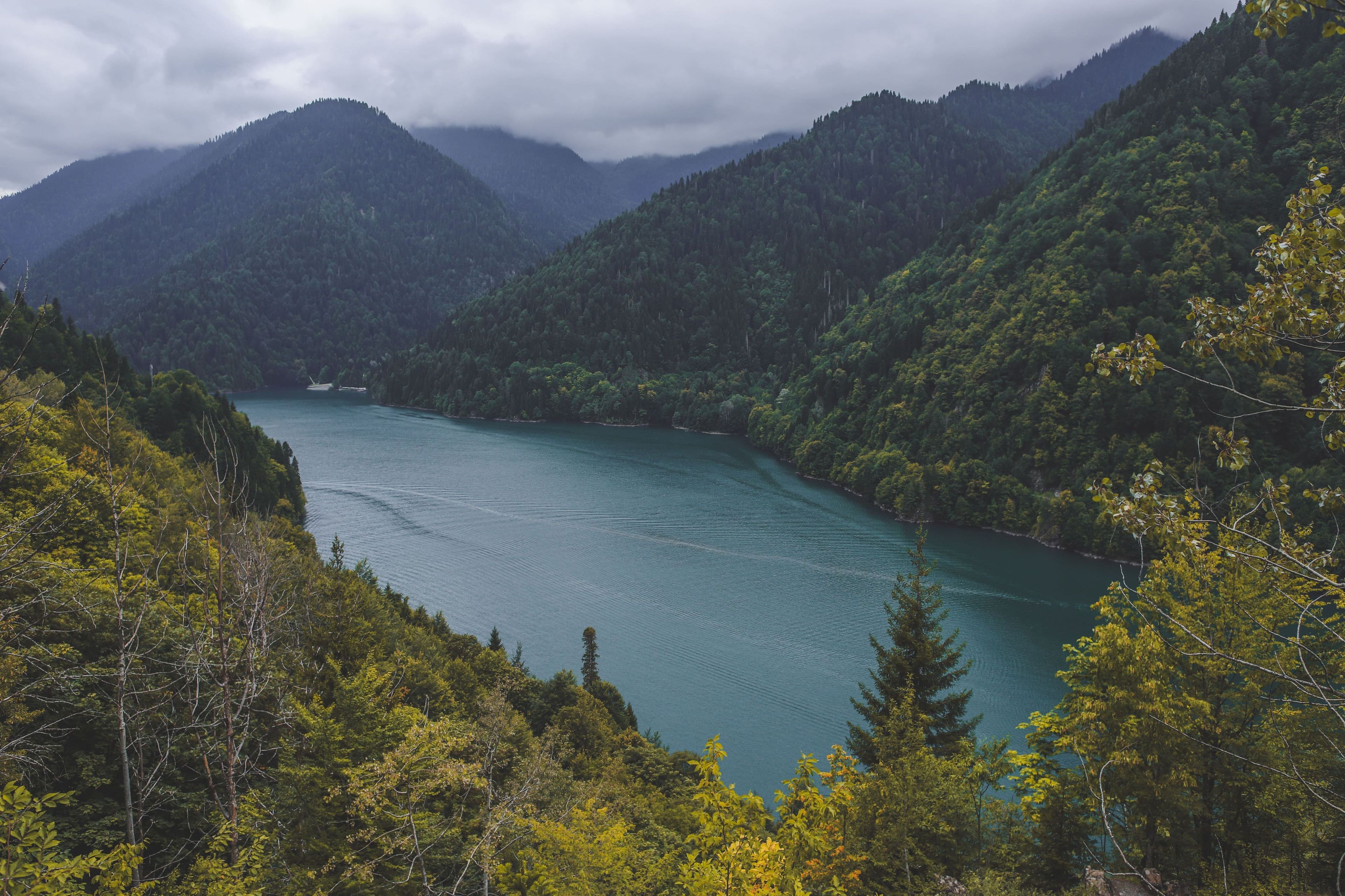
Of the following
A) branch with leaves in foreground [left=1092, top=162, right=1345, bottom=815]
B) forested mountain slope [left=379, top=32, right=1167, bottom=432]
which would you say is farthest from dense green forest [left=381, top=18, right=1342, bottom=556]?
branch with leaves in foreground [left=1092, top=162, right=1345, bottom=815]

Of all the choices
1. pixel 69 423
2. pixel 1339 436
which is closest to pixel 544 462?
pixel 69 423

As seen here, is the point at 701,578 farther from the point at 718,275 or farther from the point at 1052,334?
the point at 718,275

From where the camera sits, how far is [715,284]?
160625mm

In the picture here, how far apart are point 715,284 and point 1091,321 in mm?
101825

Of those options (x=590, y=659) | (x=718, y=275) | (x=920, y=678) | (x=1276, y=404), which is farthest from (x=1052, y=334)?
(x=718, y=275)

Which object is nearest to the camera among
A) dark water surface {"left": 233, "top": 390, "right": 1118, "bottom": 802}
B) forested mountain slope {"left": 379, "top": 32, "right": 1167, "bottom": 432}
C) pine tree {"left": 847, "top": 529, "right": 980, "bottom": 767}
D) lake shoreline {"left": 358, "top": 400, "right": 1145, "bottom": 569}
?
pine tree {"left": 847, "top": 529, "right": 980, "bottom": 767}

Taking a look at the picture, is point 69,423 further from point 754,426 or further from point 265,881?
point 754,426

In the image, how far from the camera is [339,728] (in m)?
10.8

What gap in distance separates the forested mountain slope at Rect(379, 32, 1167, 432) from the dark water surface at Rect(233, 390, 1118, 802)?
4335 cm

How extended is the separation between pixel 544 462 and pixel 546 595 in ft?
138

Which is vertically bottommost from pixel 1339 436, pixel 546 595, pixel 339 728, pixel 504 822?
pixel 546 595

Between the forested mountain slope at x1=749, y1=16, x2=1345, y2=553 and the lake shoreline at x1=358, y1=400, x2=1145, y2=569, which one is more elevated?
the forested mountain slope at x1=749, y1=16, x2=1345, y2=553

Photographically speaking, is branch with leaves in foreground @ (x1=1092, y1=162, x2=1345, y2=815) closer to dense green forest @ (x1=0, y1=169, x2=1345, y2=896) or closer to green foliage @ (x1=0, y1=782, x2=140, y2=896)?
dense green forest @ (x1=0, y1=169, x2=1345, y2=896)

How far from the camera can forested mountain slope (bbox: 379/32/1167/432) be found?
132250 millimetres
